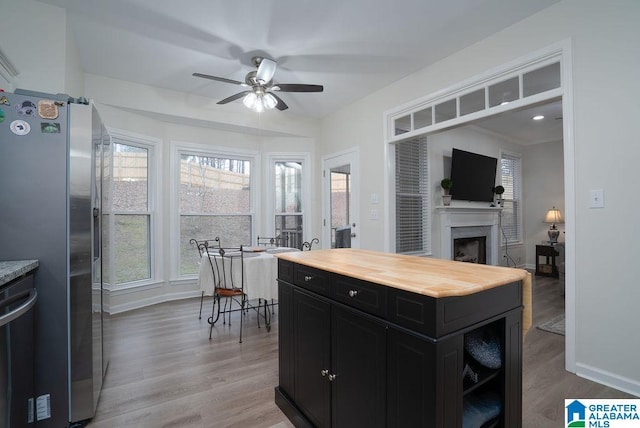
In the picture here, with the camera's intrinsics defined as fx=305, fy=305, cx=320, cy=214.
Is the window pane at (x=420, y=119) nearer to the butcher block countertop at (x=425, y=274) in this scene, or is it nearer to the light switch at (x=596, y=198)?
the light switch at (x=596, y=198)

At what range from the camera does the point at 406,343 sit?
112cm

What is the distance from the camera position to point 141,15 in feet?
8.39

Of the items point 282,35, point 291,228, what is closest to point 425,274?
point 282,35

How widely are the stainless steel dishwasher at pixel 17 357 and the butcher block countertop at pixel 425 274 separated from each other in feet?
4.28

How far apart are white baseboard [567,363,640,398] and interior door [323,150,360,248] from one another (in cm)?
256

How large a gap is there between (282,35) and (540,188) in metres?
6.46

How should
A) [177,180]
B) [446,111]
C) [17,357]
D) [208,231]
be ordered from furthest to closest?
1. [208,231]
2. [177,180]
3. [446,111]
4. [17,357]

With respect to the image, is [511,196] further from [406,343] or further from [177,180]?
[406,343]

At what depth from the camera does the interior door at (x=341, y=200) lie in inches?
175

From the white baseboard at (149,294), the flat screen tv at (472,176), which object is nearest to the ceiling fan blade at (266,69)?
the white baseboard at (149,294)

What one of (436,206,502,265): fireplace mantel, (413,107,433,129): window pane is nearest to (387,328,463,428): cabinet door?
(413,107,433,129): window pane

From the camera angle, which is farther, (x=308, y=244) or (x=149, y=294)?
(x=308, y=244)

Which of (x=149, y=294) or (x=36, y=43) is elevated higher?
(x=36, y=43)

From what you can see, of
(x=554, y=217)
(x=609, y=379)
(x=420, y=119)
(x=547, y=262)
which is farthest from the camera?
(x=547, y=262)
